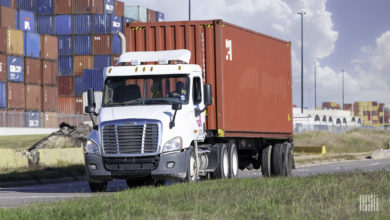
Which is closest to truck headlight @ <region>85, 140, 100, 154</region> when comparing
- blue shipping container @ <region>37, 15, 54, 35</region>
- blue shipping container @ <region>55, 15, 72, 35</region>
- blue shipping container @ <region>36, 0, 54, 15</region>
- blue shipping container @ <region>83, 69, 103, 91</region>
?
blue shipping container @ <region>83, 69, 103, 91</region>

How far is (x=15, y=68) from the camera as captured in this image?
211 feet

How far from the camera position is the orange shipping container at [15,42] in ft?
211

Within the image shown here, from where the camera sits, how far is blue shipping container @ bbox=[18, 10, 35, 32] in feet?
236

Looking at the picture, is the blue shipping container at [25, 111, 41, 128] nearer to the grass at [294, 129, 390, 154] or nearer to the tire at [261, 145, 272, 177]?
the grass at [294, 129, 390, 154]

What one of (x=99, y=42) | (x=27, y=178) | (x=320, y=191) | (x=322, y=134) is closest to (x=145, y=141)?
(x=320, y=191)

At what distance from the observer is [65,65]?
7762 cm

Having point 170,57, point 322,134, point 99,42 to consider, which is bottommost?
point 322,134

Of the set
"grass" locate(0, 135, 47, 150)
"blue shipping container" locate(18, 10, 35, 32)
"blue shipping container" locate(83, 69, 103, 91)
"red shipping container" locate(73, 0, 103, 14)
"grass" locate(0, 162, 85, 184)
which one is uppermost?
"red shipping container" locate(73, 0, 103, 14)

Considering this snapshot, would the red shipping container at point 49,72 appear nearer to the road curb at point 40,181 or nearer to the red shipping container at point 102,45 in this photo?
the red shipping container at point 102,45

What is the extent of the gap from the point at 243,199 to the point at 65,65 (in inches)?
2656

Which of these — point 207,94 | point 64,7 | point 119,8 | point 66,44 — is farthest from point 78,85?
point 207,94

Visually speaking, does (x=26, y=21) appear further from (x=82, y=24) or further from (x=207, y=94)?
(x=207, y=94)

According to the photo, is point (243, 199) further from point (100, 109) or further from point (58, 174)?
point (58, 174)

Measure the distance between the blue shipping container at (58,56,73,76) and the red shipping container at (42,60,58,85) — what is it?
22.6ft
